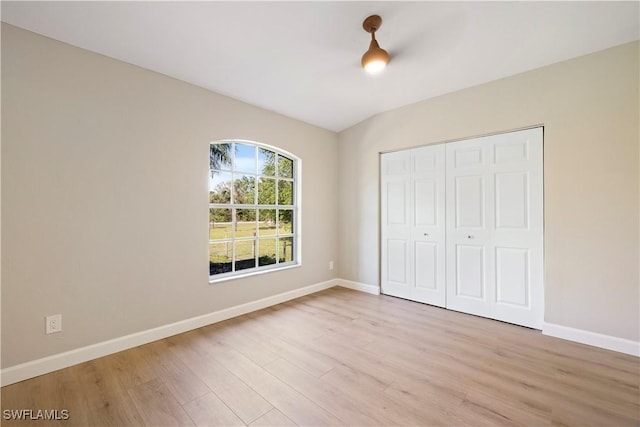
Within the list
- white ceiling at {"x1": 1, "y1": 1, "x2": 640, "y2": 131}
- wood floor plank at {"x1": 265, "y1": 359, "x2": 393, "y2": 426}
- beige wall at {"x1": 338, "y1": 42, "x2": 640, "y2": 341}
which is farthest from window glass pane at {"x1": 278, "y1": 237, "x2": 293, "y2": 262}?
beige wall at {"x1": 338, "y1": 42, "x2": 640, "y2": 341}

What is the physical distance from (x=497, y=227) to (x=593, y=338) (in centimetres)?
125

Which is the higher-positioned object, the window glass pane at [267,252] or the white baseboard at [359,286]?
the window glass pane at [267,252]

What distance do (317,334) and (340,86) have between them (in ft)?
9.02

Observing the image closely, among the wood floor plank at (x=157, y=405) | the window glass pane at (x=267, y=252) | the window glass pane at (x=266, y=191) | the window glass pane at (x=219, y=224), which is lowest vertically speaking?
the wood floor plank at (x=157, y=405)

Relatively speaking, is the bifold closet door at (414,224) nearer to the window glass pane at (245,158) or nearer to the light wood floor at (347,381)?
the light wood floor at (347,381)

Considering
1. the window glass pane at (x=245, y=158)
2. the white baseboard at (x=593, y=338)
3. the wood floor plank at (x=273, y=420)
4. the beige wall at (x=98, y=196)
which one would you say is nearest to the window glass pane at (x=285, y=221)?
the window glass pane at (x=245, y=158)

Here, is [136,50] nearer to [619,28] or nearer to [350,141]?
[350,141]

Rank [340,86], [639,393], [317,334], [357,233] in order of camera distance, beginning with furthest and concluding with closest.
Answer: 1. [357,233]
2. [340,86]
3. [317,334]
4. [639,393]

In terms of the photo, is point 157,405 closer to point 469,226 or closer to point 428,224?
point 428,224

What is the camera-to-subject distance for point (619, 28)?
7.40 ft

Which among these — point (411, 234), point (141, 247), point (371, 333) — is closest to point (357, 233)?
point (411, 234)

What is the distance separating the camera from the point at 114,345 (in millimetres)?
2365

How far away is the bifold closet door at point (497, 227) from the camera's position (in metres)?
2.86

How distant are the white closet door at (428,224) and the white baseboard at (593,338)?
1.06 meters
